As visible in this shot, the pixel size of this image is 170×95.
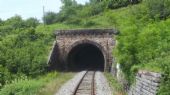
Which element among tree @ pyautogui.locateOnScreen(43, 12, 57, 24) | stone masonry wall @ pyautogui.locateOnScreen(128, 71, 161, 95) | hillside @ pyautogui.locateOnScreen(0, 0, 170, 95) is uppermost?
tree @ pyautogui.locateOnScreen(43, 12, 57, 24)

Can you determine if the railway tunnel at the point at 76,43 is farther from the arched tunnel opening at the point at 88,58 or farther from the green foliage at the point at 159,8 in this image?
the green foliage at the point at 159,8

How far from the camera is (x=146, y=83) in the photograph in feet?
61.8

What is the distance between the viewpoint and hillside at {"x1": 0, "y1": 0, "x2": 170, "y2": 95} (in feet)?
75.0

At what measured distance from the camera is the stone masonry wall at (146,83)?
1725cm

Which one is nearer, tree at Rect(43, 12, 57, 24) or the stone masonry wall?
the stone masonry wall

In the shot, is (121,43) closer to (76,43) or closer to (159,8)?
(159,8)

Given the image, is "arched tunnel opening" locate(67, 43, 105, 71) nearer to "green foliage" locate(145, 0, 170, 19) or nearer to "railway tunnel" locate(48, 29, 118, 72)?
"railway tunnel" locate(48, 29, 118, 72)

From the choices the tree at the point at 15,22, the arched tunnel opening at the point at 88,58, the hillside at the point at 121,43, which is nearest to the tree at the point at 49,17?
the hillside at the point at 121,43

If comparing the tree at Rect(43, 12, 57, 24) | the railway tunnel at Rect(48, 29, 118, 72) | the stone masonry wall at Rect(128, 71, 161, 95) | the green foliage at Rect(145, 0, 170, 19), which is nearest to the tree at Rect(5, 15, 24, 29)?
the tree at Rect(43, 12, 57, 24)

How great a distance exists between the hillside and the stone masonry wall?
275mm

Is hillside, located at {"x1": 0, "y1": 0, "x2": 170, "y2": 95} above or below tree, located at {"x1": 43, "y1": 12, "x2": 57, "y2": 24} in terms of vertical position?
below

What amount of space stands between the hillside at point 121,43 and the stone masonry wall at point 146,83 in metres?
0.28

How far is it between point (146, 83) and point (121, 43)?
972 cm

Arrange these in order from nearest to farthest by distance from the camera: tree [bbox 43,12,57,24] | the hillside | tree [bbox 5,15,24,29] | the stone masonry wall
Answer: the stone masonry wall < the hillside < tree [bbox 5,15,24,29] < tree [bbox 43,12,57,24]
